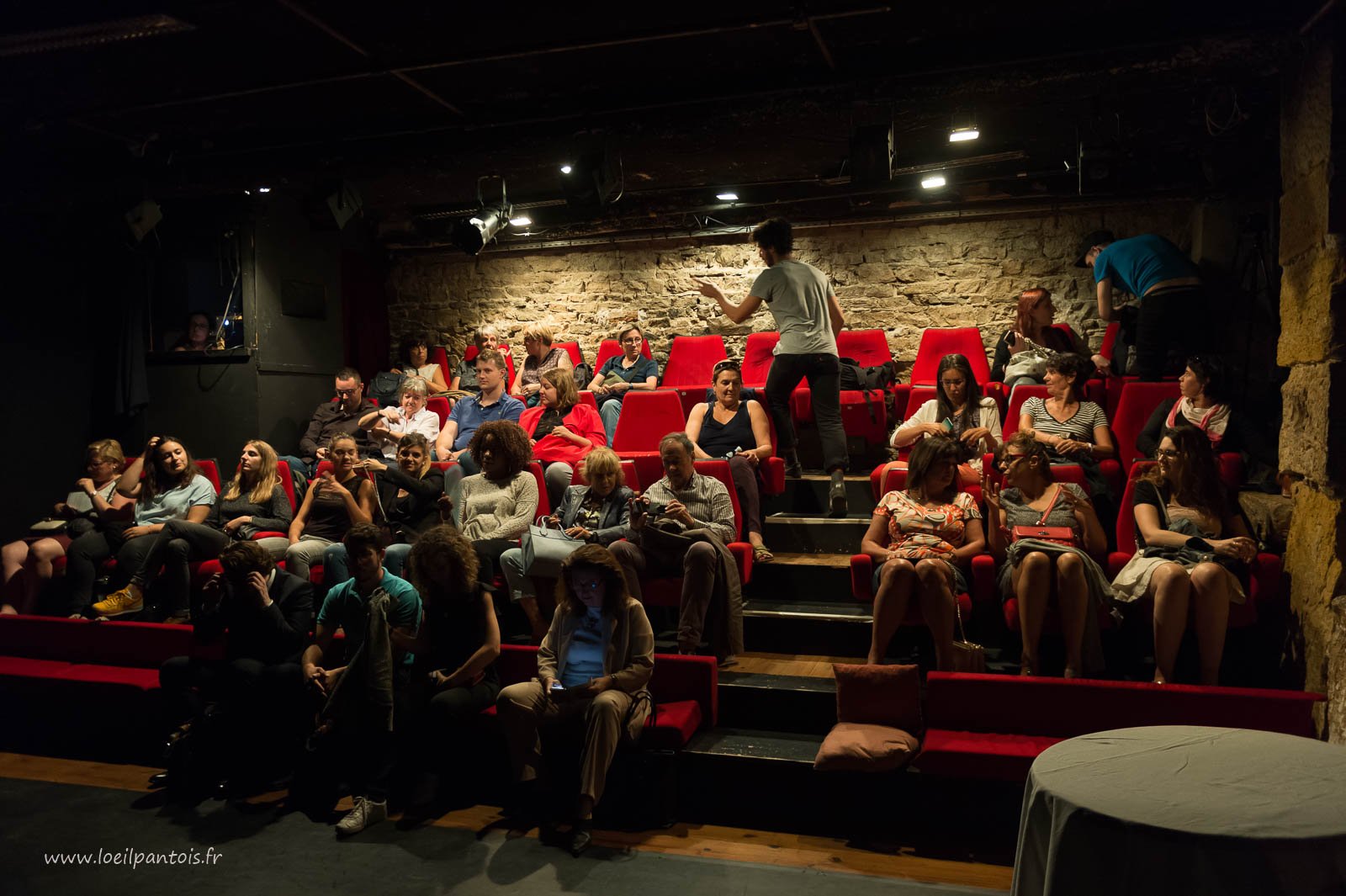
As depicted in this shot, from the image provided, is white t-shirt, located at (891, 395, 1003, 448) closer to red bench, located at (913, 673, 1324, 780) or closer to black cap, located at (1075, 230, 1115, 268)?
red bench, located at (913, 673, 1324, 780)

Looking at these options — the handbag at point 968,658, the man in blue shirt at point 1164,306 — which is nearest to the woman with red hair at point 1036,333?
the man in blue shirt at point 1164,306

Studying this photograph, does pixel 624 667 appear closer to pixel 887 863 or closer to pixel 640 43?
pixel 887 863

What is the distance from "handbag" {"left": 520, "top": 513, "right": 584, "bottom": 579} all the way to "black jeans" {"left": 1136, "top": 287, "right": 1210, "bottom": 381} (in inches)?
137

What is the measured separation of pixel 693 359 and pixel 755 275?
1317 millimetres

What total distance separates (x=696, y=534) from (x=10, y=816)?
2924 mm

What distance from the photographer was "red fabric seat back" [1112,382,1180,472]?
467 cm

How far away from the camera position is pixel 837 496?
481cm

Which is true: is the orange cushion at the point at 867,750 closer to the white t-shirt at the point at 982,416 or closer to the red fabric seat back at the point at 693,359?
the white t-shirt at the point at 982,416

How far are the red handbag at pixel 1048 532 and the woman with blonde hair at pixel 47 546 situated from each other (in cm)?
481

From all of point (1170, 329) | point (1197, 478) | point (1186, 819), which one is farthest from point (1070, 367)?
point (1186, 819)

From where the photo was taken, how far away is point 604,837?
318 centimetres

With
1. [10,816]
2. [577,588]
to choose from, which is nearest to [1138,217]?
[577,588]

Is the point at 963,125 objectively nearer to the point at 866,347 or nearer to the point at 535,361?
the point at 866,347

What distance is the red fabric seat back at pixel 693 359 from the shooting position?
7183mm
